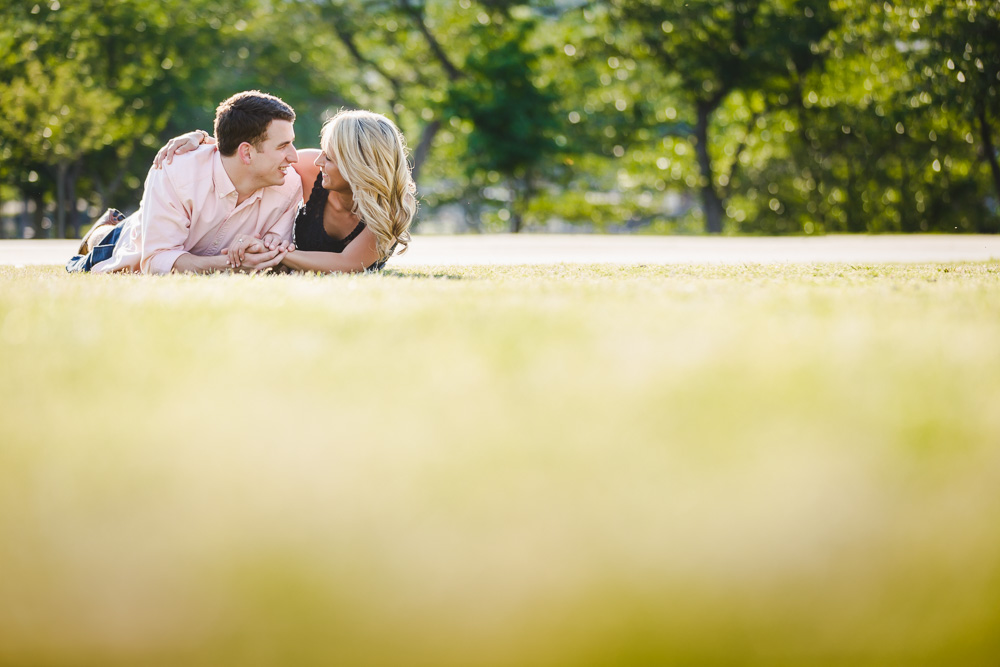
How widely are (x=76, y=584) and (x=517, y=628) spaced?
0.59 meters

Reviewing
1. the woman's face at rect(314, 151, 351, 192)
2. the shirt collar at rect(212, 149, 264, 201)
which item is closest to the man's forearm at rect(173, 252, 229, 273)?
the shirt collar at rect(212, 149, 264, 201)

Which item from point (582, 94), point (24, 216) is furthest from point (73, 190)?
point (582, 94)

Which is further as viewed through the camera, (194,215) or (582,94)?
(582,94)

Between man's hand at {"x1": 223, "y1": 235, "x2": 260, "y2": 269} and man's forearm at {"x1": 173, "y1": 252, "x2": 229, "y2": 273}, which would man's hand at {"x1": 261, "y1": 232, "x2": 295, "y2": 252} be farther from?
man's forearm at {"x1": 173, "y1": 252, "x2": 229, "y2": 273}

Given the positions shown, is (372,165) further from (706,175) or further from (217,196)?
(706,175)

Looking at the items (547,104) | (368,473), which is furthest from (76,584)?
(547,104)

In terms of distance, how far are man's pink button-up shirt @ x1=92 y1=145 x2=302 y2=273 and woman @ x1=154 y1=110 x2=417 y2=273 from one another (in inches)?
5.7

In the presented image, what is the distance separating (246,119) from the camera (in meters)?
5.16

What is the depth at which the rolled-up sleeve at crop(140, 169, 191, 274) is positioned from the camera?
5047 millimetres

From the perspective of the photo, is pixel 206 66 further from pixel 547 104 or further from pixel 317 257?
pixel 317 257

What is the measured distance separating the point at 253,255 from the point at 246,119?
31.6 inches

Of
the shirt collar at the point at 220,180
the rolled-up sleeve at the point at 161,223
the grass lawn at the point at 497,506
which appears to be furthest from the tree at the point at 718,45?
the grass lawn at the point at 497,506

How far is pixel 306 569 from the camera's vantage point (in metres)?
1.17

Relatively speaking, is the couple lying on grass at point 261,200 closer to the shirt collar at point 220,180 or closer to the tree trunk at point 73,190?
the shirt collar at point 220,180
